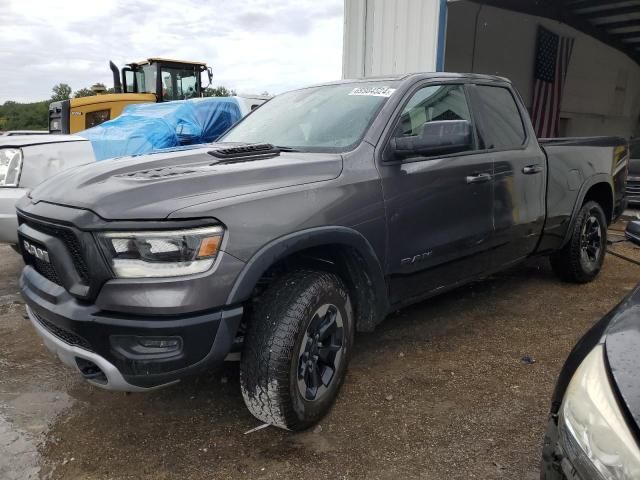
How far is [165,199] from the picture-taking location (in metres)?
2.10

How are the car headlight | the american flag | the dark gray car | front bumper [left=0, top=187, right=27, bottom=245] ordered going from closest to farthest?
the car headlight, front bumper [left=0, top=187, right=27, bottom=245], the dark gray car, the american flag

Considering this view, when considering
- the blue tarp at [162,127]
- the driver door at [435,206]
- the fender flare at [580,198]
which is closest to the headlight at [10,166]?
the blue tarp at [162,127]

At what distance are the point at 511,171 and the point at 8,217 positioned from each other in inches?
145

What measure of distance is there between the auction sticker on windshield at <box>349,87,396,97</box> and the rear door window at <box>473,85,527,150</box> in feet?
2.69

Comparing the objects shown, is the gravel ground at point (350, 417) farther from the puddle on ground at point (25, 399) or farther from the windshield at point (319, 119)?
the windshield at point (319, 119)

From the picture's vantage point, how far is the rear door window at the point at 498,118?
12.0ft

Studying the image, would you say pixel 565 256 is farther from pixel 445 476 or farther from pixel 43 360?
pixel 43 360

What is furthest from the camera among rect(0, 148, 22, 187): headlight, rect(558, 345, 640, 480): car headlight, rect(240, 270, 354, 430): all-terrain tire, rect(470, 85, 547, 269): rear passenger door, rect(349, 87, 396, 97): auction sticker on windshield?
rect(0, 148, 22, 187): headlight

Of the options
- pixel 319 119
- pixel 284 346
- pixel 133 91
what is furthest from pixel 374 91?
pixel 133 91

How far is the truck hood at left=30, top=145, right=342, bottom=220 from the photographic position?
209 centimetres

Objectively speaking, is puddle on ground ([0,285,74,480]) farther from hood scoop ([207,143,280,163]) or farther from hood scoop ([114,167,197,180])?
hood scoop ([207,143,280,163])

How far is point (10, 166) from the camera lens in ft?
13.6

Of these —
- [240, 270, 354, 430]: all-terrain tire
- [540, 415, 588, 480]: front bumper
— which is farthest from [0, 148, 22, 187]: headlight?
[540, 415, 588, 480]: front bumper

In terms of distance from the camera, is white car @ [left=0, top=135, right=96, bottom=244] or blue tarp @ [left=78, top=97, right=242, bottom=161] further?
blue tarp @ [left=78, top=97, right=242, bottom=161]
